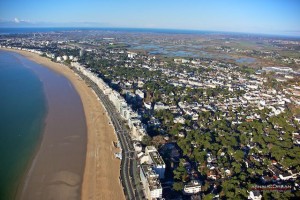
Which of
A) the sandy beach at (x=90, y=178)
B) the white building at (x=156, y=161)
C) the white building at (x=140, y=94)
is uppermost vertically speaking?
the white building at (x=140, y=94)

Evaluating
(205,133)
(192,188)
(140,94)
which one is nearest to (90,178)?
(192,188)

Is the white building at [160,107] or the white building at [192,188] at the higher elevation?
the white building at [160,107]

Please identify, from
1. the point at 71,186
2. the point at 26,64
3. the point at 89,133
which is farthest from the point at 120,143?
the point at 26,64

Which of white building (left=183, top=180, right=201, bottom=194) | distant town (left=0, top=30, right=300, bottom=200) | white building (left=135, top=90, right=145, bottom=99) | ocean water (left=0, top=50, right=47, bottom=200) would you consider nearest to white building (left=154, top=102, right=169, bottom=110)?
distant town (left=0, top=30, right=300, bottom=200)

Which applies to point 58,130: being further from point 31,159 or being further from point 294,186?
point 294,186

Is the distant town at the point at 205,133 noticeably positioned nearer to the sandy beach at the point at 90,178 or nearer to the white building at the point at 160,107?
the white building at the point at 160,107

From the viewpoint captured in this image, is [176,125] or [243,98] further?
[243,98]

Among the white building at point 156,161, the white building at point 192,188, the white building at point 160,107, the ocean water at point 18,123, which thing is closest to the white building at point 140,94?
the white building at point 160,107

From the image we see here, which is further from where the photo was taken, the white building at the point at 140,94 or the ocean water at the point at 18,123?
the white building at the point at 140,94
